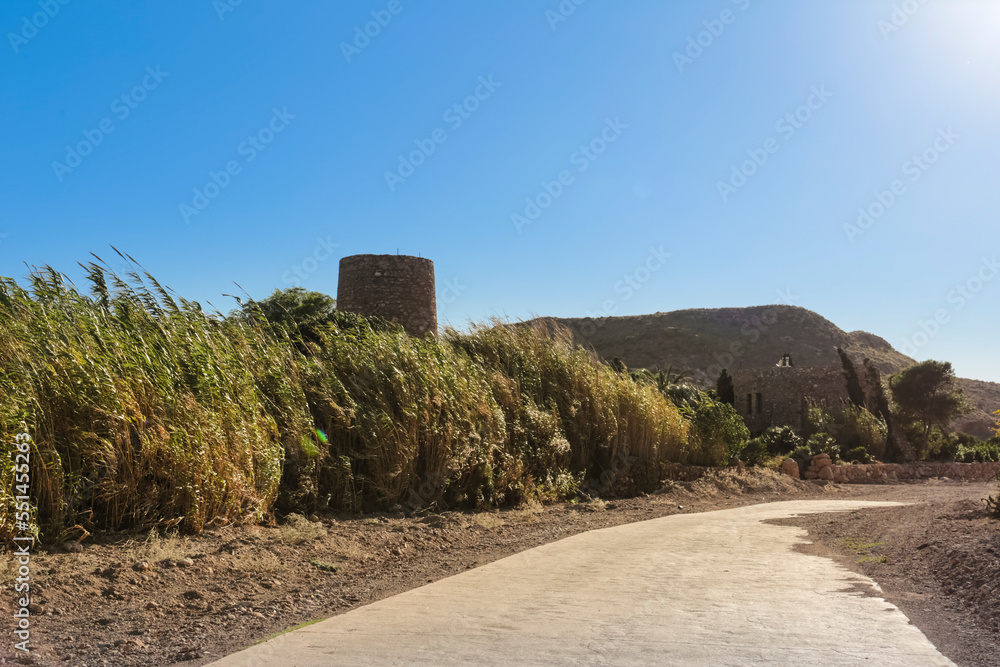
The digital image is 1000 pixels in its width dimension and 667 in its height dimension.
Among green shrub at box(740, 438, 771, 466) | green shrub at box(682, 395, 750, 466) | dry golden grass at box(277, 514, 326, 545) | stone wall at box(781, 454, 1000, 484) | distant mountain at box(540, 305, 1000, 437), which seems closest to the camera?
dry golden grass at box(277, 514, 326, 545)

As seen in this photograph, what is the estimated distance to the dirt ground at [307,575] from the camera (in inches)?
172

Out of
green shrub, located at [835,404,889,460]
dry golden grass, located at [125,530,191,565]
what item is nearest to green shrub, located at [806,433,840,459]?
green shrub, located at [835,404,889,460]

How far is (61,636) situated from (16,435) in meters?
1.66

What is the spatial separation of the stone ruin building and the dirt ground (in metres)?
22.3

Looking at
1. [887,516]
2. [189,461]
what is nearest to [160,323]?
[189,461]

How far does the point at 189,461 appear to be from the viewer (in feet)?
20.5

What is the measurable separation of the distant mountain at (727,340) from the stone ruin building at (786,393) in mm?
21421

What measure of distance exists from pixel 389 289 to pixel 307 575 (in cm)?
1702

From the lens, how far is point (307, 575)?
6051 mm

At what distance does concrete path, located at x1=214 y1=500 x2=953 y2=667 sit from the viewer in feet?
12.7

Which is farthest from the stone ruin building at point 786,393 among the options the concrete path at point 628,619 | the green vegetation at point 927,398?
the concrete path at point 628,619

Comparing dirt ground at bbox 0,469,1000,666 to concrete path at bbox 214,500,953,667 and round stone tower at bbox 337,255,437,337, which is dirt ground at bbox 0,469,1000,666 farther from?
round stone tower at bbox 337,255,437,337

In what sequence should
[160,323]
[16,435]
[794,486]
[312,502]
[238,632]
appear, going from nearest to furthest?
1. [238,632]
2. [16,435]
3. [160,323]
4. [312,502]
5. [794,486]

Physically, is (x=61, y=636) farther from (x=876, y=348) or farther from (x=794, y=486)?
(x=876, y=348)
